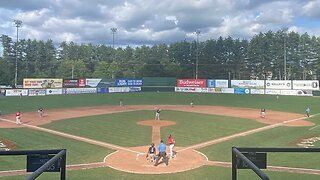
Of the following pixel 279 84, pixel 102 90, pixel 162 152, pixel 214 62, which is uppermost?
pixel 214 62

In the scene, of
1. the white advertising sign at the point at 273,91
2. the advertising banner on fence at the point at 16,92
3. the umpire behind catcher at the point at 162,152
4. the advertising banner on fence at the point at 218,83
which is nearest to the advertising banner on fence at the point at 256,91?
the white advertising sign at the point at 273,91

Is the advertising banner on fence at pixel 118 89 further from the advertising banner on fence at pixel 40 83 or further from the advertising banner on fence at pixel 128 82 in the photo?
the advertising banner on fence at pixel 40 83

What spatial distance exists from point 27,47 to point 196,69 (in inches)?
3128

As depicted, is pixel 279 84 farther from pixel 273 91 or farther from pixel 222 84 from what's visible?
pixel 222 84

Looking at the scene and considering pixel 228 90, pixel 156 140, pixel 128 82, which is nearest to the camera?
pixel 156 140

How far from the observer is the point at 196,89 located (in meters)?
90.5

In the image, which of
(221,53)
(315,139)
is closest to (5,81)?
(221,53)

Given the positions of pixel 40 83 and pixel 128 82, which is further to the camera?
pixel 128 82

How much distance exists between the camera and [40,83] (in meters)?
73.6

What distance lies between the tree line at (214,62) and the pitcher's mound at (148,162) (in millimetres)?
97730

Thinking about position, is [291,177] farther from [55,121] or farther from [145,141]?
[55,121]

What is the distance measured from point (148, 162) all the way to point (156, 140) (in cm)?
681

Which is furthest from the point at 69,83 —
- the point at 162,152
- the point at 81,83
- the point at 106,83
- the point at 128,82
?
the point at 162,152

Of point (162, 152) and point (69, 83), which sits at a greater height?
point (69, 83)
